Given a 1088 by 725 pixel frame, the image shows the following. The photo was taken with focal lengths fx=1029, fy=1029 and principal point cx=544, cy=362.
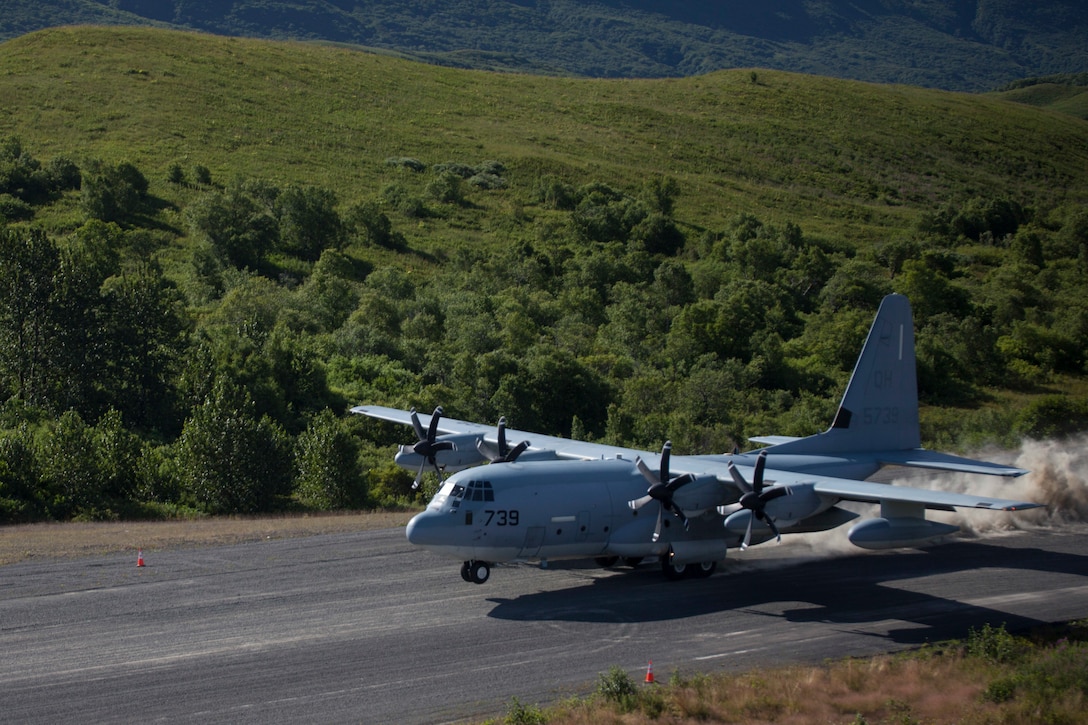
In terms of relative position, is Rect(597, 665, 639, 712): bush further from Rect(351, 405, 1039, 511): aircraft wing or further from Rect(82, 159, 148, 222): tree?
Rect(82, 159, 148, 222): tree

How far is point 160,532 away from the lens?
33969 mm

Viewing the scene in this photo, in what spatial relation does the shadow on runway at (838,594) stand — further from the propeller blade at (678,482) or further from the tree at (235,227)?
the tree at (235,227)

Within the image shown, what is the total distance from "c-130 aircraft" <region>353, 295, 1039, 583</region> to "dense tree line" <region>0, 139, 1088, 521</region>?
17.0 m

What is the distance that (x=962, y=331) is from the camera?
71500 mm

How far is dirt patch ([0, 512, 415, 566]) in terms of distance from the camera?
100 feet

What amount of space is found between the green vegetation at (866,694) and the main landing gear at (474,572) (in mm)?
6863

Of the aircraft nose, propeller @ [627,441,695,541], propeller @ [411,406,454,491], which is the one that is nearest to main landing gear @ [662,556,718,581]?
propeller @ [627,441,695,541]

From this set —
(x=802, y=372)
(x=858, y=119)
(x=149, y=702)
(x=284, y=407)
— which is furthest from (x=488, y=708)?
(x=858, y=119)

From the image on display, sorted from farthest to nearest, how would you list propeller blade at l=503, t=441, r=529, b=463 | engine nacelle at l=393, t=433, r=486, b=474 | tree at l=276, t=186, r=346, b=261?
tree at l=276, t=186, r=346, b=261
engine nacelle at l=393, t=433, r=486, b=474
propeller blade at l=503, t=441, r=529, b=463

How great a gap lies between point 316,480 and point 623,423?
16491 millimetres

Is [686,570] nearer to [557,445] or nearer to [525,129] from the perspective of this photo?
[557,445]

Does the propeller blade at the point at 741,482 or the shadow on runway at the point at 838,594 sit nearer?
the shadow on runway at the point at 838,594

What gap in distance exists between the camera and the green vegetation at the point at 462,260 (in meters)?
49.9

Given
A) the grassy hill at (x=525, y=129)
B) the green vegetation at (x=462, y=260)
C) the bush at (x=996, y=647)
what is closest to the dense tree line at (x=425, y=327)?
the green vegetation at (x=462, y=260)
